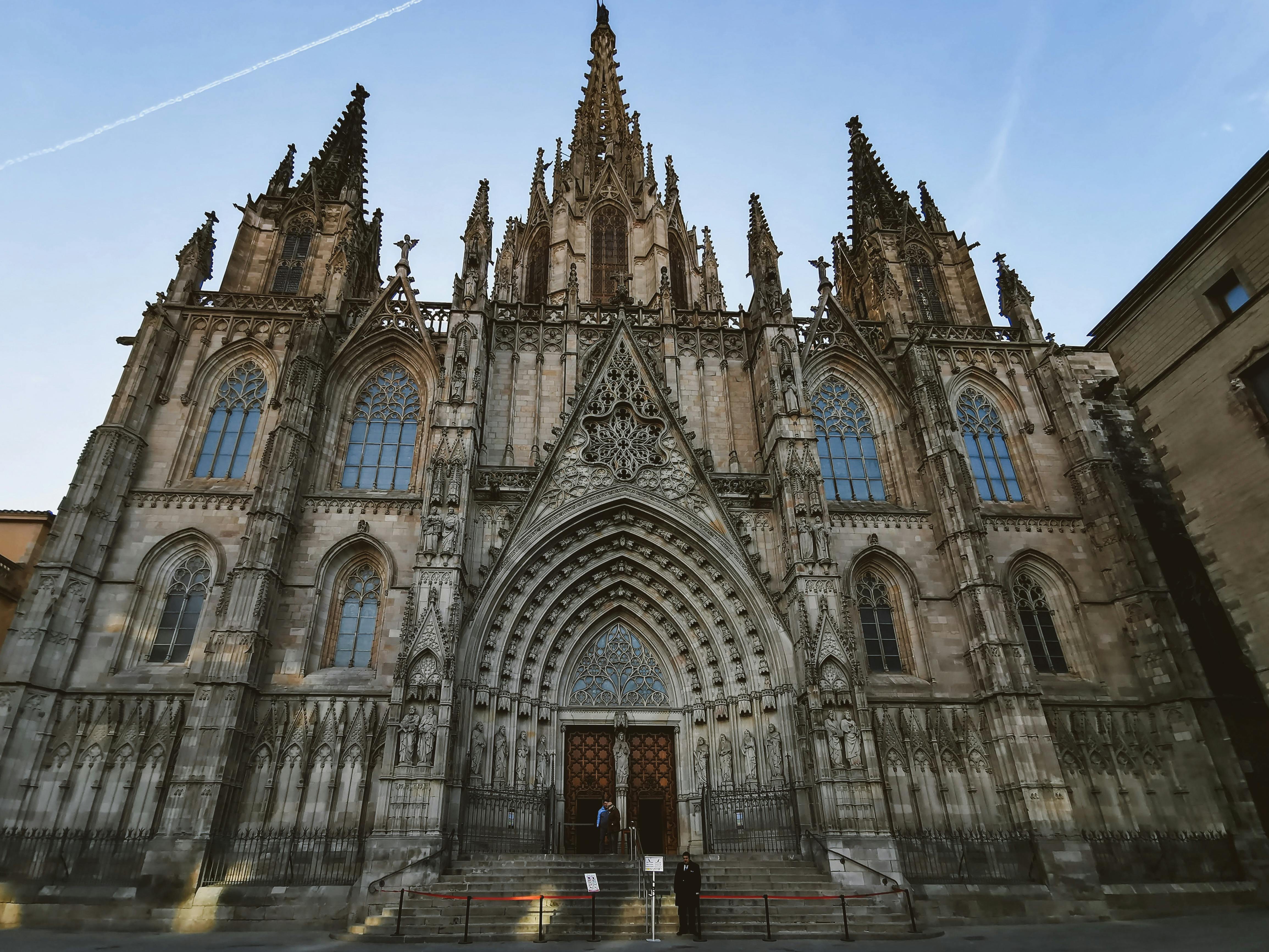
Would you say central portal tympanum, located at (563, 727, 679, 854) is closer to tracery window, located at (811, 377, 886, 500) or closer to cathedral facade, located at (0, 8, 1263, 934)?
cathedral facade, located at (0, 8, 1263, 934)

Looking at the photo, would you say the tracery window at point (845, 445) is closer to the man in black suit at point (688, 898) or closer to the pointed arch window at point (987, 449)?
the pointed arch window at point (987, 449)

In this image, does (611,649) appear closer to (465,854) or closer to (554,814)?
(554,814)

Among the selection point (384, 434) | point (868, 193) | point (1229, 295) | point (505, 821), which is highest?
point (868, 193)

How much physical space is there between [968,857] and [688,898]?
8166mm

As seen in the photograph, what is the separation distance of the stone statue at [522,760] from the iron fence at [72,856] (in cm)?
760

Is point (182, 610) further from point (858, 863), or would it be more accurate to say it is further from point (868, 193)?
point (868, 193)

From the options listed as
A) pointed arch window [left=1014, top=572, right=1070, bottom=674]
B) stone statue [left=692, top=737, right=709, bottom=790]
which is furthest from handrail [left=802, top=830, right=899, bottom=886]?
pointed arch window [left=1014, top=572, right=1070, bottom=674]

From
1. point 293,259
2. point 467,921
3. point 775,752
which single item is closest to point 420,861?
point 467,921

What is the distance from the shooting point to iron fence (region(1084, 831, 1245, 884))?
15.7 m

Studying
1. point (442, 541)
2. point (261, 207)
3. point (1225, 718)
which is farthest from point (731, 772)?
point (261, 207)

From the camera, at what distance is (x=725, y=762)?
16719 millimetres

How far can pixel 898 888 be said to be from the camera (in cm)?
1256

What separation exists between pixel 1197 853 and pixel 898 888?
8987mm

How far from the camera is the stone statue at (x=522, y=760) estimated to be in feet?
52.8
